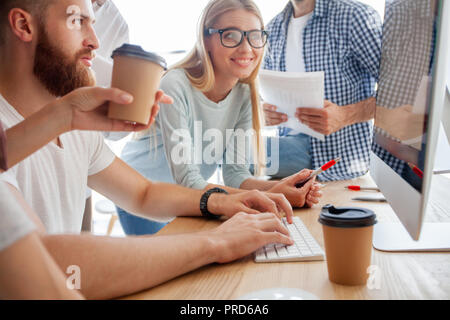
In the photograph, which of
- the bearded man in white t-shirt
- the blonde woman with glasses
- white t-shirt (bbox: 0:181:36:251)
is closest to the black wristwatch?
the bearded man in white t-shirt

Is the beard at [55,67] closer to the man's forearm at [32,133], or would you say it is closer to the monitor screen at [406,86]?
the man's forearm at [32,133]

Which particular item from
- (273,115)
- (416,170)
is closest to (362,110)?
(273,115)

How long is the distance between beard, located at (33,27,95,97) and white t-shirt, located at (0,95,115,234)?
12cm

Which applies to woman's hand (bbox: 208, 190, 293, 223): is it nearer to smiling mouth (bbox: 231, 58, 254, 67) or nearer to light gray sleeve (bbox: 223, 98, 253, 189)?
light gray sleeve (bbox: 223, 98, 253, 189)

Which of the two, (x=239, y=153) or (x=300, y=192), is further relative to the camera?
(x=239, y=153)

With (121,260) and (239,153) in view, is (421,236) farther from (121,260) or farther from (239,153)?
(239,153)

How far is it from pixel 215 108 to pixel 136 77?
3.24 feet

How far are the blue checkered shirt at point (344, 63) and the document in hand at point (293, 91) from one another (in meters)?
0.25

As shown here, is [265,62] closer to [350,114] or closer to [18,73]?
[350,114]

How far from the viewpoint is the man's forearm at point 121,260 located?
0.64 metres

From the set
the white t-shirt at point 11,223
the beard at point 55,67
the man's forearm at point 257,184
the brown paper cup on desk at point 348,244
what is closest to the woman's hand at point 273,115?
the man's forearm at point 257,184

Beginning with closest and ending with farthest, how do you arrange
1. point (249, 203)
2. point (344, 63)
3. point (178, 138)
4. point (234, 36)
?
point (249, 203) < point (178, 138) < point (234, 36) < point (344, 63)

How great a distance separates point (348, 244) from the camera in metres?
0.69

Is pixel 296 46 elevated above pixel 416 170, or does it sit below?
above
